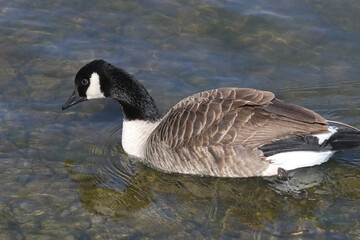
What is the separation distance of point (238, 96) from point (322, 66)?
2875 millimetres

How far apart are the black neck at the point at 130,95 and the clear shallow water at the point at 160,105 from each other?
651 millimetres

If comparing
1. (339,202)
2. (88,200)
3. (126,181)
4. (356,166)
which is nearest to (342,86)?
(356,166)

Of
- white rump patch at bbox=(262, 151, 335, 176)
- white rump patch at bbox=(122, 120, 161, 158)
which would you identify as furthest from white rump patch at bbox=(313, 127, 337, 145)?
white rump patch at bbox=(122, 120, 161, 158)

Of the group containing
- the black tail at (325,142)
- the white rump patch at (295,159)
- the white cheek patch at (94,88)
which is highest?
the white cheek patch at (94,88)

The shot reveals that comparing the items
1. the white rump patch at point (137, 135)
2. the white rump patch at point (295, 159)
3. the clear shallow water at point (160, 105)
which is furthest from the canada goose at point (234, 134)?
the clear shallow water at point (160, 105)

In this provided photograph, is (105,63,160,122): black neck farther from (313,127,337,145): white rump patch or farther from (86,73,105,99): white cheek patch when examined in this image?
(313,127,337,145): white rump patch

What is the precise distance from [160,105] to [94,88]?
4.88ft

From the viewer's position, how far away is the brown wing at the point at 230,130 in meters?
6.89

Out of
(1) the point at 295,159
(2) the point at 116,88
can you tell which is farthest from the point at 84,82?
(1) the point at 295,159

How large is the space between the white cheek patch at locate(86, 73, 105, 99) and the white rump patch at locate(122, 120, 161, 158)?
0.60 m

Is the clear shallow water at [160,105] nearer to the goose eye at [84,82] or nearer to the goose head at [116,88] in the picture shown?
the goose head at [116,88]

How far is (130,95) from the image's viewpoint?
25.3 ft

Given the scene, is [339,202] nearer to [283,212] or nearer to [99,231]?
[283,212]

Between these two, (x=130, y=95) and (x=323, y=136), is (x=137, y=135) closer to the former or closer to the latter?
(x=130, y=95)
